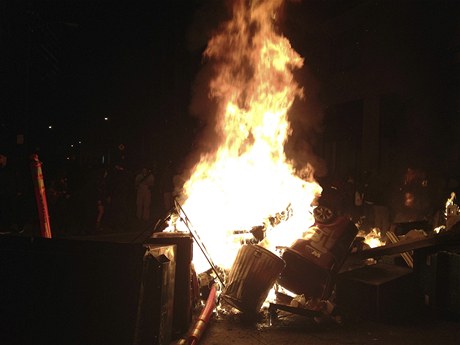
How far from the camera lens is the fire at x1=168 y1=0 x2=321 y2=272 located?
282 inches

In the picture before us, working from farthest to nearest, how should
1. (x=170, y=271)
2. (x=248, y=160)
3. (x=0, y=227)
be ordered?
1. (x=0, y=227)
2. (x=248, y=160)
3. (x=170, y=271)

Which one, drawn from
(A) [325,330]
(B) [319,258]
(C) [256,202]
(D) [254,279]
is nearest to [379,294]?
(B) [319,258]

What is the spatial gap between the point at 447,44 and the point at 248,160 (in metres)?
11.1

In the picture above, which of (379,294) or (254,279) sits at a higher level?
(254,279)

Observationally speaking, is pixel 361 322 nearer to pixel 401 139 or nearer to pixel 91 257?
pixel 91 257

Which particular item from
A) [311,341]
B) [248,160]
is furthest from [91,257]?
[248,160]

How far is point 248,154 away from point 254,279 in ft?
10.2

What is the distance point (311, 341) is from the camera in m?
4.83

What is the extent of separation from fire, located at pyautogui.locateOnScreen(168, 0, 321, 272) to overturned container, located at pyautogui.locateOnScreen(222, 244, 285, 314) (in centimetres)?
116

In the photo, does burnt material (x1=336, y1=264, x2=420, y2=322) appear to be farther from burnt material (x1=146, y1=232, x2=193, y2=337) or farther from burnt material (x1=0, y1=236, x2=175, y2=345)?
burnt material (x1=0, y1=236, x2=175, y2=345)

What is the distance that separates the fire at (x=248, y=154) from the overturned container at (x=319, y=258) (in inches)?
27.6

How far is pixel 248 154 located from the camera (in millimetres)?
8055

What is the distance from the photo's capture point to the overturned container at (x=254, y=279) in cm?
544

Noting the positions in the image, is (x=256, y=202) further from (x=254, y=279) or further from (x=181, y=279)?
(x=181, y=279)
